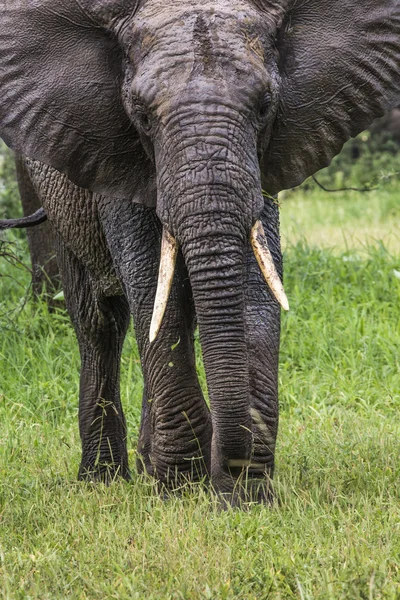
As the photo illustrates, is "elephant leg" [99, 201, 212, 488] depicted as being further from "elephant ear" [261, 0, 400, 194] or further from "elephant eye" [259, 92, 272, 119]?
"elephant eye" [259, 92, 272, 119]

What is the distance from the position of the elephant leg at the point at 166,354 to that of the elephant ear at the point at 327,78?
0.52 m

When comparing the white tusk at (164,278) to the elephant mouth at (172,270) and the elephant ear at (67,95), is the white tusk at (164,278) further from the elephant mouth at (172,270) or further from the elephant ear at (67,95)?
the elephant ear at (67,95)

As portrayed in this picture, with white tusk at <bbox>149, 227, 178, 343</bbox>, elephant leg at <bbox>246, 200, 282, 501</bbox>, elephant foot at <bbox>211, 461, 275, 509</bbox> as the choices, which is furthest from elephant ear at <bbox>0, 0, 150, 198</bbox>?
elephant foot at <bbox>211, 461, 275, 509</bbox>

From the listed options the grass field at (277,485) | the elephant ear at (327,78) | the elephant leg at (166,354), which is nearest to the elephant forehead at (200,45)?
the elephant ear at (327,78)

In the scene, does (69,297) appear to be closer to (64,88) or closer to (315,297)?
(64,88)

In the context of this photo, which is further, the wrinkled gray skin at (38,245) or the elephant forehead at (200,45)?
the wrinkled gray skin at (38,245)

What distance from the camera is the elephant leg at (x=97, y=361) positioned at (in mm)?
5801

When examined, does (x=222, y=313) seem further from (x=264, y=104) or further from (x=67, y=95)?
(x=67, y=95)

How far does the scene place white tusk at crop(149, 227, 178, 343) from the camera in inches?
159

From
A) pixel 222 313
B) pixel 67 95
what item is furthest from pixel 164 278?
pixel 67 95

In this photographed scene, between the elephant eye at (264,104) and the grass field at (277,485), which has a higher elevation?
the elephant eye at (264,104)

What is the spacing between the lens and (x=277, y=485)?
4.61 m

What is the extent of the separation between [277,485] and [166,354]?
0.67 m

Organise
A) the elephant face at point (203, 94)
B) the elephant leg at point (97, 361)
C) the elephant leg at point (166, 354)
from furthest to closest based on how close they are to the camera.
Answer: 1. the elephant leg at point (97, 361)
2. the elephant leg at point (166, 354)
3. the elephant face at point (203, 94)
